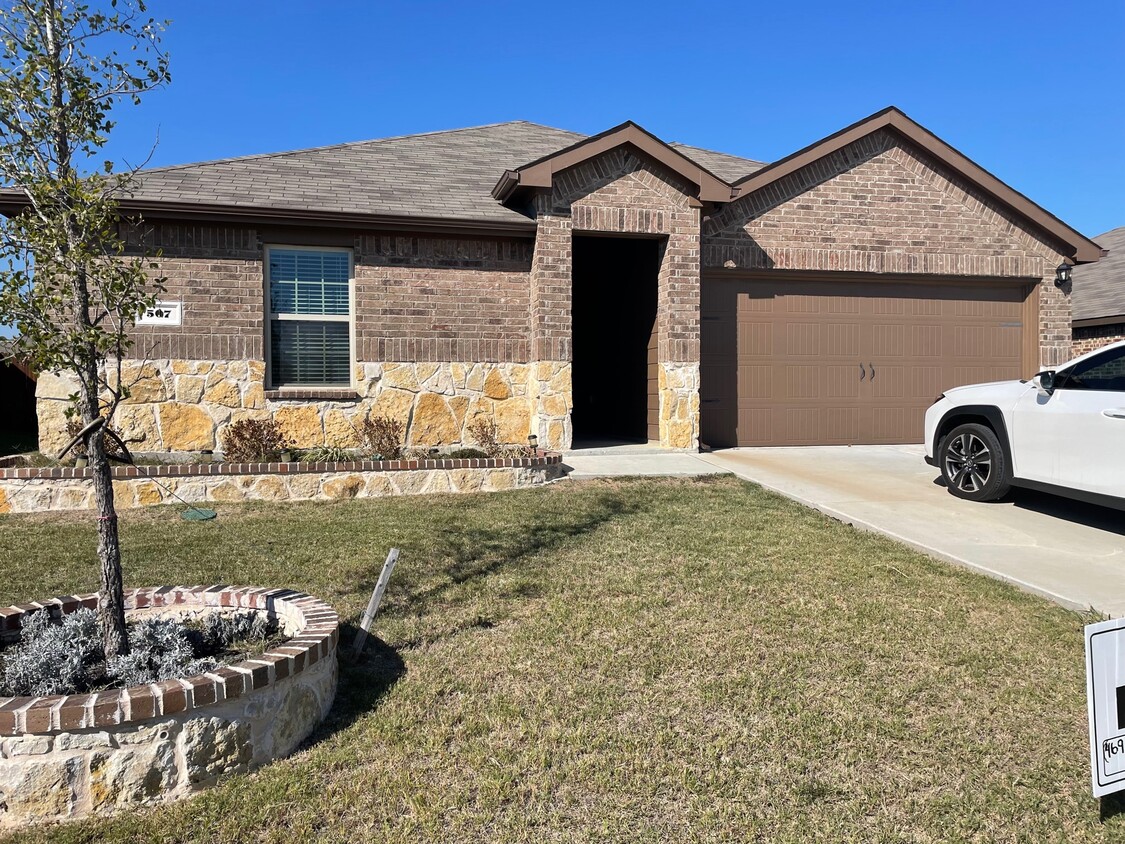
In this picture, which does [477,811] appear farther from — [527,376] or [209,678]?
[527,376]

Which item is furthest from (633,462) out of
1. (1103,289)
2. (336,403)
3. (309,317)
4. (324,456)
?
(1103,289)

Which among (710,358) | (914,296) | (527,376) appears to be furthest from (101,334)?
(914,296)

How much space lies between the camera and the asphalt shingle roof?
10.0 metres

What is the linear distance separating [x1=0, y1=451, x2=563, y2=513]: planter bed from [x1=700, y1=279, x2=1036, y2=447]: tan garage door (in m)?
4.11

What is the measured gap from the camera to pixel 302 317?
1029 centimetres

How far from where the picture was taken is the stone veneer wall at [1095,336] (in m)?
14.6

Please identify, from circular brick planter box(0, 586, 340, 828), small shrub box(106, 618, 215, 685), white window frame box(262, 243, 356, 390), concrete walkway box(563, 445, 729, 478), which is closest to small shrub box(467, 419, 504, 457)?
concrete walkway box(563, 445, 729, 478)

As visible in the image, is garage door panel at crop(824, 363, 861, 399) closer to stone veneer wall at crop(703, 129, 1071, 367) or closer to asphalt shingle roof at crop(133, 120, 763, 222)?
stone veneer wall at crop(703, 129, 1071, 367)

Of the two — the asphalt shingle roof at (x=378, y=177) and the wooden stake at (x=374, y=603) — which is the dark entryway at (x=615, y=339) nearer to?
the asphalt shingle roof at (x=378, y=177)

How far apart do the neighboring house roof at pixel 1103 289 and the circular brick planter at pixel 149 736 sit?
1618 cm

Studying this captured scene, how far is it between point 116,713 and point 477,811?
1.37 meters

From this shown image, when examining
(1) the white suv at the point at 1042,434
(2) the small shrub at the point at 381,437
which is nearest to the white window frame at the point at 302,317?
(2) the small shrub at the point at 381,437

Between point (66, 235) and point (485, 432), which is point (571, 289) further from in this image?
point (66, 235)

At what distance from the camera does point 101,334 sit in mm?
3373
